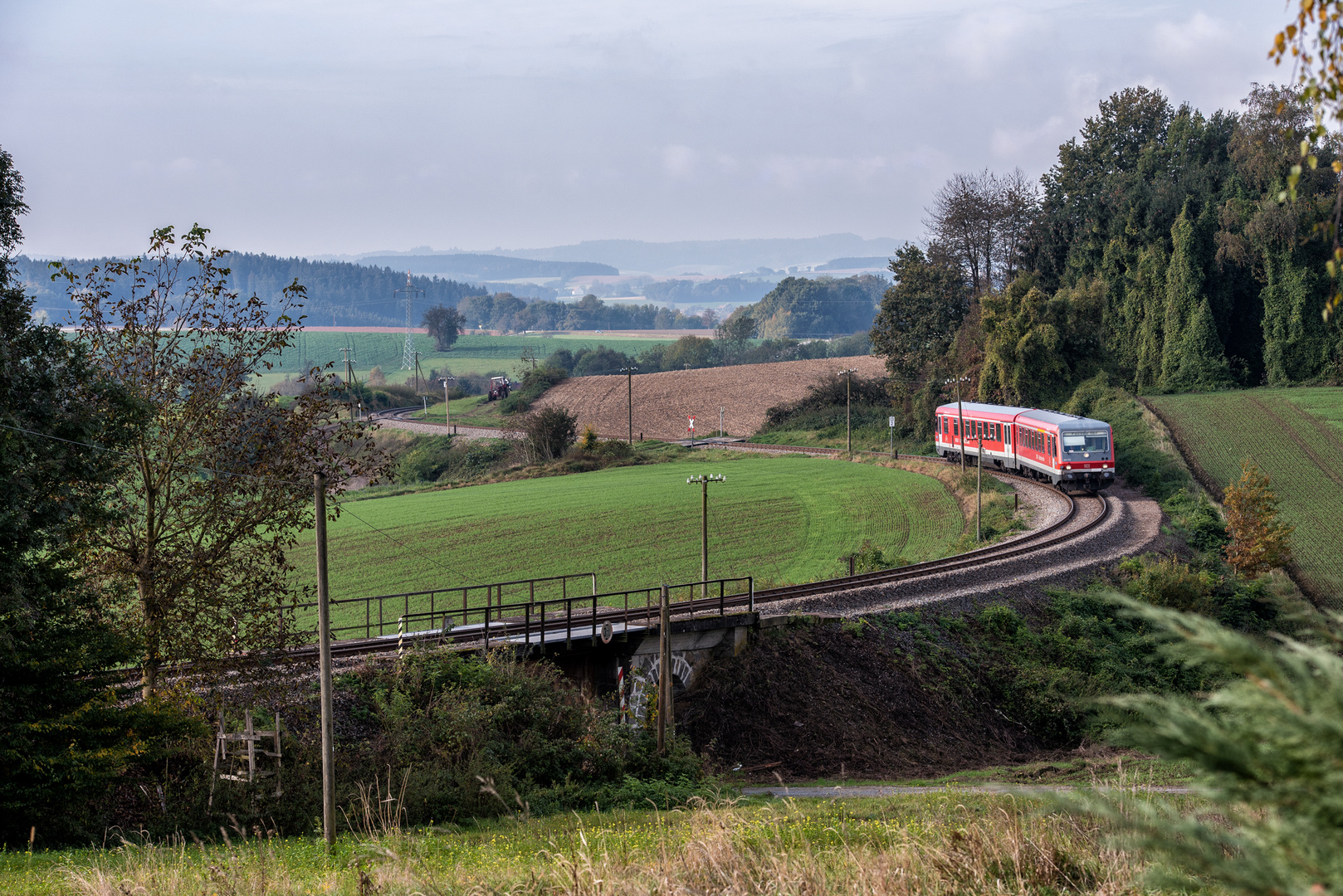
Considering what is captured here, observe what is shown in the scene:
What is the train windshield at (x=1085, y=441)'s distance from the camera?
1703 inches

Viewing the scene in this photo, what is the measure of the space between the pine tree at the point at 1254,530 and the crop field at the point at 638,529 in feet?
33.9

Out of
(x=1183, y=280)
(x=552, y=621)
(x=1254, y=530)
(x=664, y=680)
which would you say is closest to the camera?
(x=664, y=680)

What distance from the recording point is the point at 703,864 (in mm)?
6914

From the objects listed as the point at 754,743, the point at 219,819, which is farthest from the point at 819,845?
the point at 754,743

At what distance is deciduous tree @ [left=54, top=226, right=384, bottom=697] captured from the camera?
17672 mm

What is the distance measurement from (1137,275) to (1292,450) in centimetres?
2033

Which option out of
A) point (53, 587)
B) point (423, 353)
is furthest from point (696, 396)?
point (423, 353)

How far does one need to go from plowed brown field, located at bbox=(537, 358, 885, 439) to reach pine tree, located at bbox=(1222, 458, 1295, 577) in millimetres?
49553

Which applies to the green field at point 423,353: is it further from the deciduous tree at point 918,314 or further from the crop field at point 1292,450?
the crop field at point 1292,450

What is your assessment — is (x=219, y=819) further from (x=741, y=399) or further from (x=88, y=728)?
(x=741, y=399)

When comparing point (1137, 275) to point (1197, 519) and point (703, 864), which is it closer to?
point (1197, 519)

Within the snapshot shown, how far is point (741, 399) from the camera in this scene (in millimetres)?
93125

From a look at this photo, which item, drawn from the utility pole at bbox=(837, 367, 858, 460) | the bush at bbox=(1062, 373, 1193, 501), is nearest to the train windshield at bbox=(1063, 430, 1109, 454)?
the bush at bbox=(1062, 373, 1193, 501)

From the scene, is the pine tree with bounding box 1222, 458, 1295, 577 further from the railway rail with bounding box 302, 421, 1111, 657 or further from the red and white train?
the red and white train
